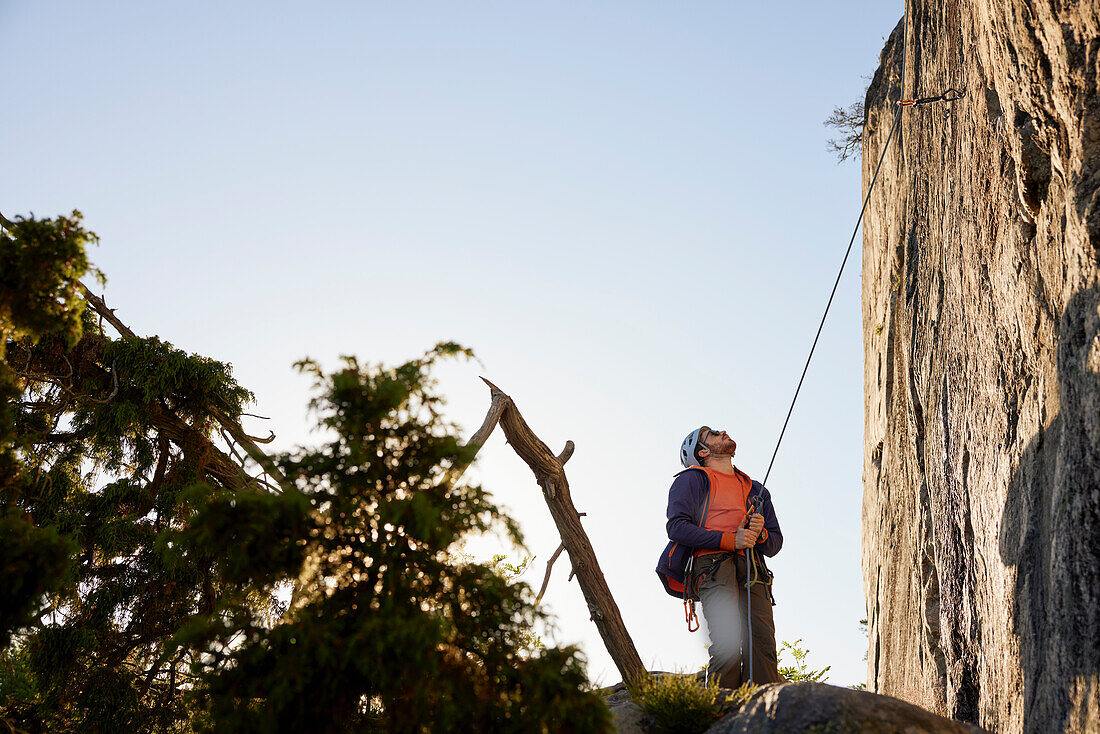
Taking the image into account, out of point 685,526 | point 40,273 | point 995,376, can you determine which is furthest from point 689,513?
point 40,273

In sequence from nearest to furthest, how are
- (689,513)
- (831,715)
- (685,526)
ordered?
(831,715) < (685,526) < (689,513)

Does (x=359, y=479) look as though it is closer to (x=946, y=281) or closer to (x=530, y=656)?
(x=530, y=656)

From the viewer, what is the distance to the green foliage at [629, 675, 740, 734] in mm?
4922

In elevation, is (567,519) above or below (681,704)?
above

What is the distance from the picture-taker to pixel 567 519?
7.11m

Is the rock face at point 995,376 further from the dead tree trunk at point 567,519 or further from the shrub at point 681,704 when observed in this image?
the dead tree trunk at point 567,519

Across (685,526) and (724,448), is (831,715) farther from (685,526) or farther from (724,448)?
(724,448)

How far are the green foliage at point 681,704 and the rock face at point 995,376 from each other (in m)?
1.65

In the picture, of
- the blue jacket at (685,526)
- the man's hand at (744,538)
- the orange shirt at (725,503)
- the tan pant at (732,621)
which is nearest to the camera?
the tan pant at (732,621)

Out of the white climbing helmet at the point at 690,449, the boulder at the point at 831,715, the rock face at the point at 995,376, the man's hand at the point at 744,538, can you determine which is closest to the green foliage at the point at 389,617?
the boulder at the point at 831,715

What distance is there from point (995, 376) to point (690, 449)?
8.68 ft

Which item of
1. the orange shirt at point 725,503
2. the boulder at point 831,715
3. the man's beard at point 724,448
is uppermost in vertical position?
the man's beard at point 724,448

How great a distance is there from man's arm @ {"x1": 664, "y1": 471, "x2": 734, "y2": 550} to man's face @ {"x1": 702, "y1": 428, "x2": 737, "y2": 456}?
0.29 metres

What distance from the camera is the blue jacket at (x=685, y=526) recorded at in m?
6.53
